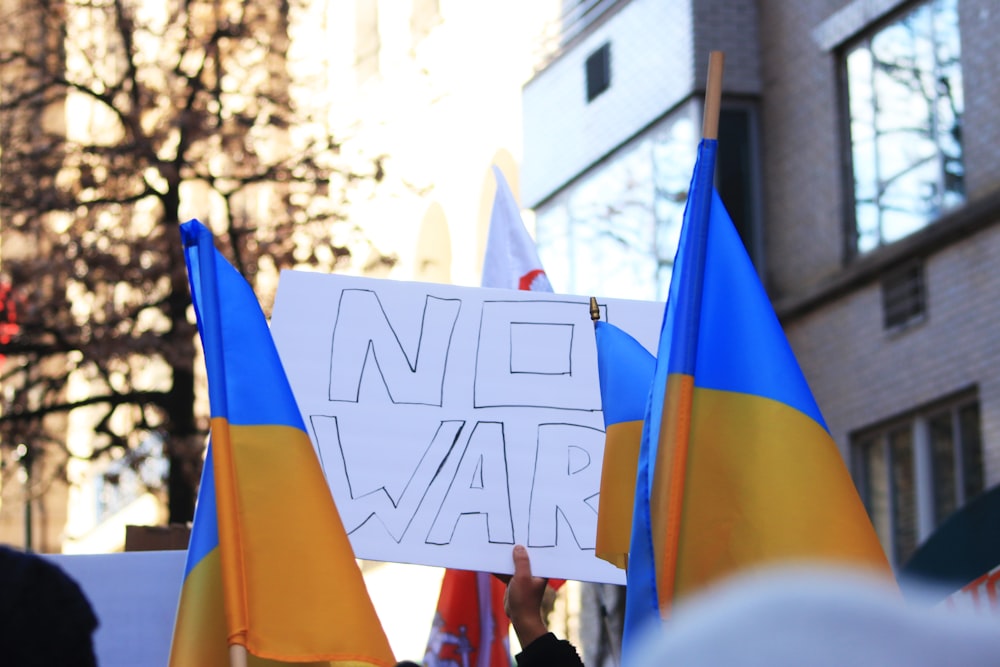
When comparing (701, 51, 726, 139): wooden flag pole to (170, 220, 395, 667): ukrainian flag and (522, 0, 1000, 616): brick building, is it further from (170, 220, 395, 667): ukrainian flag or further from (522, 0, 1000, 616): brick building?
(522, 0, 1000, 616): brick building

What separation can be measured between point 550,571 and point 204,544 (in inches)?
45.8

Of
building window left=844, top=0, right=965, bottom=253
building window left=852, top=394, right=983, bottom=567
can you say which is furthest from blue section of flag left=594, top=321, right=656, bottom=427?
building window left=844, top=0, right=965, bottom=253

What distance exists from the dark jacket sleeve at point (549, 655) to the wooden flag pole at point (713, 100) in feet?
3.78

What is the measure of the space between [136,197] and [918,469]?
21.3 ft

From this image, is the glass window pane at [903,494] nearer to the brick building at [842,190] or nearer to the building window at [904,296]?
the brick building at [842,190]

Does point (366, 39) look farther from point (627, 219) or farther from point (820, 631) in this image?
point (820, 631)

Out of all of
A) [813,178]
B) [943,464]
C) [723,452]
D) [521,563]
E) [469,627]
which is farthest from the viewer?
[813,178]

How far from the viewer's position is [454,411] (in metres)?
4.76

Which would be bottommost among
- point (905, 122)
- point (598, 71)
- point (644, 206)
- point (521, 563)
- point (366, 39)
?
point (521, 563)

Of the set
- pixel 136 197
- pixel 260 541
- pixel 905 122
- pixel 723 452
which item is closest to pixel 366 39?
pixel 136 197

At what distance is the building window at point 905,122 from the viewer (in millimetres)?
11969

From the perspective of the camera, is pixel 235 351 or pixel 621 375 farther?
pixel 621 375

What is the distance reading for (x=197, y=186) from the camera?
2711 centimetres

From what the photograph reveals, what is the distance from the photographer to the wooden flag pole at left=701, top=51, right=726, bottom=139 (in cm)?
363
